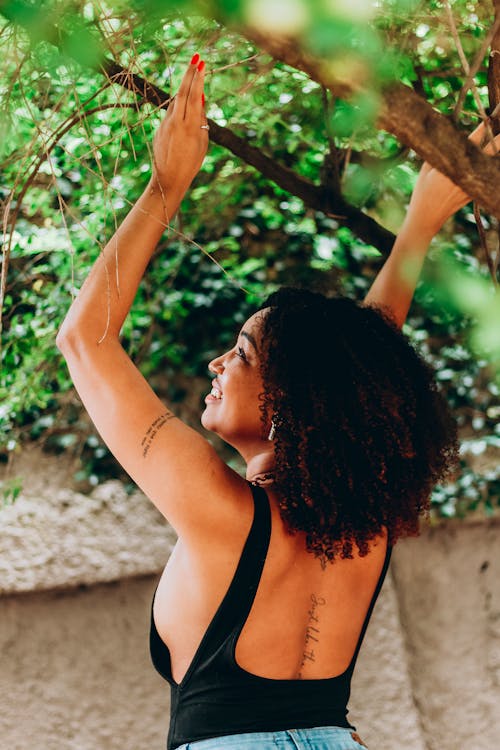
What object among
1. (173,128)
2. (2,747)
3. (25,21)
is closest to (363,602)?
(173,128)

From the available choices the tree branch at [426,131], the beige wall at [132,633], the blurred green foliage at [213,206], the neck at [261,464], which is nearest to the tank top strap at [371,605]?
the neck at [261,464]

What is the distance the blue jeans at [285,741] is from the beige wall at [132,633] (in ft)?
5.98

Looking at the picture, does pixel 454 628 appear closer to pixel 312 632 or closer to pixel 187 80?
pixel 312 632

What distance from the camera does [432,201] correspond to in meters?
1.93

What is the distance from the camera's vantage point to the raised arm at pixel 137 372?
141 cm

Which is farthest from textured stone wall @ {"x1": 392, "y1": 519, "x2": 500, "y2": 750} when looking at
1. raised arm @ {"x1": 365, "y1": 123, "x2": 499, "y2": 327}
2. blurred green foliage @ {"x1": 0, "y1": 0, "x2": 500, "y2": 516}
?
raised arm @ {"x1": 365, "y1": 123, "x2": 499, "y2": 327}

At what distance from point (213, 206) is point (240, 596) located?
6.40ft

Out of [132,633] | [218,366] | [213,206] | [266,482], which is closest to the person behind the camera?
[266,482]

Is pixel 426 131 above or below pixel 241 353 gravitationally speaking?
above

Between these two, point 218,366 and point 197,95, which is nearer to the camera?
point 197,95

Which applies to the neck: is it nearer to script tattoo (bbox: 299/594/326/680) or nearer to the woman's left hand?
script tattoo (bbox: 299/594/326/680)

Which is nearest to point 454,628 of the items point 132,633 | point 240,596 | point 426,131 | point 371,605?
point 132,633

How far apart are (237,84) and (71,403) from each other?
1.51m

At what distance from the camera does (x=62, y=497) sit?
11.0ft
